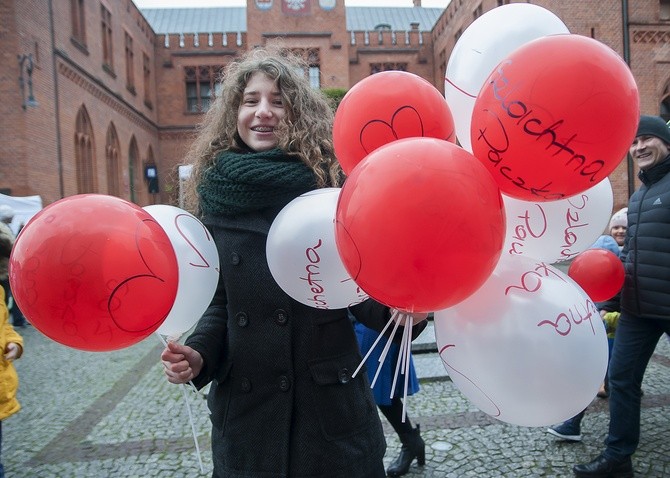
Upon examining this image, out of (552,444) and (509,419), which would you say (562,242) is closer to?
(509,419)

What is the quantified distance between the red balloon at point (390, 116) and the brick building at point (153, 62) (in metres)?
3.31

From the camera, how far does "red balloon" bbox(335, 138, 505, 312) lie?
97 centimetres

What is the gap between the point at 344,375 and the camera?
57.6 inches

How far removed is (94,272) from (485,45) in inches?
48.9

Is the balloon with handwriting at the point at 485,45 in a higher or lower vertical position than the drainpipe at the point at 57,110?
lower

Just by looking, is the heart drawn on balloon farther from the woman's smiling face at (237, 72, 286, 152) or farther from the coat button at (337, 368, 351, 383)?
the coat button at (337, 368, 351, 383)

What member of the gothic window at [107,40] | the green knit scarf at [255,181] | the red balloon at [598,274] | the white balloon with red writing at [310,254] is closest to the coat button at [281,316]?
the white balloon with red writing at [310,254]

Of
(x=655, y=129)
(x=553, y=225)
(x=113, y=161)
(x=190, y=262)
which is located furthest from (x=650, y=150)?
(x=113, y=161)

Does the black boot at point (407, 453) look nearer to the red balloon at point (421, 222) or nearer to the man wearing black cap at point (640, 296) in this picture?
the man wearing black cap at point (640, 296)

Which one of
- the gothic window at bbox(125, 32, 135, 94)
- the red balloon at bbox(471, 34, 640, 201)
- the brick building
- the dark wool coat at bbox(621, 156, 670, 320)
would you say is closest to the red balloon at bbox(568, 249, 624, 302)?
the dark wool coat at bbox(621, 156, 670, 320)

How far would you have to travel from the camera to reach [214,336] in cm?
155

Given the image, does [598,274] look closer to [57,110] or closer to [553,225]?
[553,225]

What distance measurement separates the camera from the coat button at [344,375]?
1.45m

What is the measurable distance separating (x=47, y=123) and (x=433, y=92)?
48.1 feet
